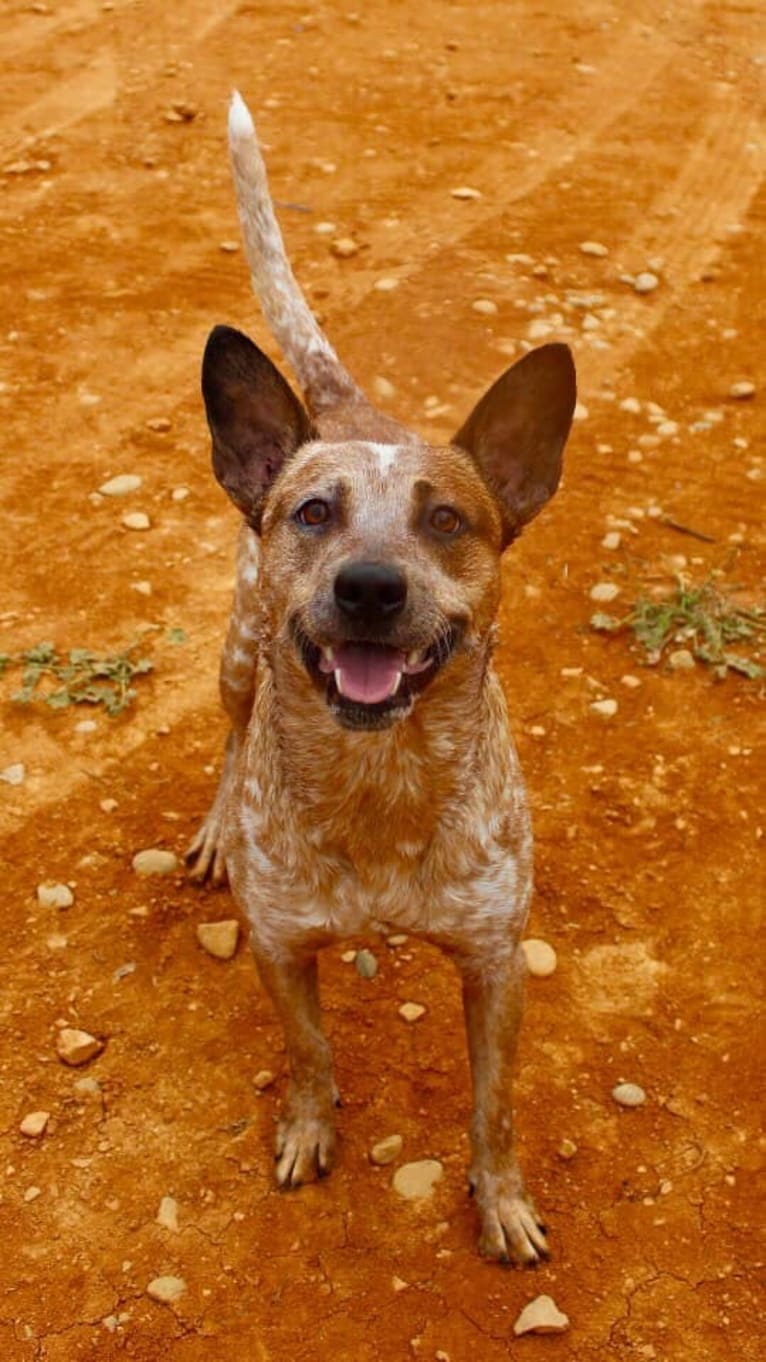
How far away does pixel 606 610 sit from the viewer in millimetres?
6398

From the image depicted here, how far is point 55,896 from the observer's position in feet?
16.6

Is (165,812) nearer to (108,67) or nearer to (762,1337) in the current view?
(762,1337)

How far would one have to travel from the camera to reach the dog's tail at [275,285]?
4977 millimetres

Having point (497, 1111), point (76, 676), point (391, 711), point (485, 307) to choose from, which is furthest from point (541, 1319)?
point (485, 307)

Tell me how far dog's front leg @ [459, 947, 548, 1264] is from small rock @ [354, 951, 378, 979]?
2.66 feet

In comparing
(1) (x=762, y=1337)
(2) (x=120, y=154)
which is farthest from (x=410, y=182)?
(1) (x=762, y=1337)

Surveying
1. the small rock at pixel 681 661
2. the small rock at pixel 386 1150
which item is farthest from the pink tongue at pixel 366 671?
the small rock at pixel 681 661

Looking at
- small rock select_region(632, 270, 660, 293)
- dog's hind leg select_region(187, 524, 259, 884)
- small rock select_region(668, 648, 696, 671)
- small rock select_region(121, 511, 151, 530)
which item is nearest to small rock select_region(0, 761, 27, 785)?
dog's hind leg select_region(187, 524, 259, 884)

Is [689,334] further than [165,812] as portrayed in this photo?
Yes

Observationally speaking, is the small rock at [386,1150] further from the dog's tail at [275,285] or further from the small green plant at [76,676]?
the dog's tail at [275,285]

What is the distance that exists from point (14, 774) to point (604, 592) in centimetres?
265

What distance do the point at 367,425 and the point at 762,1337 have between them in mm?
2835

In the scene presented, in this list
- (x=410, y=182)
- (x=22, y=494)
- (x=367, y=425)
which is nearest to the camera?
(x=367, y=425)

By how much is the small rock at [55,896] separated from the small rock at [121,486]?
8.06 feet
